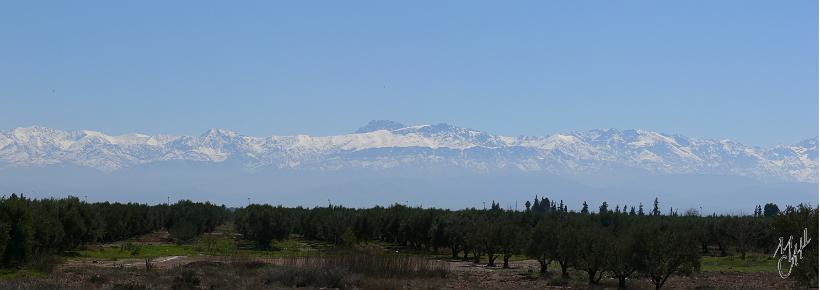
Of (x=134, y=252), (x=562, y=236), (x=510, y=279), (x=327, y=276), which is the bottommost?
(x=327, y=276)

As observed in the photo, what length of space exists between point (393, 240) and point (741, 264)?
64614mm

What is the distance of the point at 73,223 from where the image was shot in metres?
103

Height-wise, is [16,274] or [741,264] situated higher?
[741,264]

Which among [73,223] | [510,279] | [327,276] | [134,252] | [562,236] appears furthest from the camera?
[134,252]

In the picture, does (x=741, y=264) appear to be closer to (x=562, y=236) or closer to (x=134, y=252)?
(x=562, y=236)

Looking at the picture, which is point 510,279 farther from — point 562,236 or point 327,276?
point 327,276

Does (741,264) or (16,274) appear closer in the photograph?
(16,274)

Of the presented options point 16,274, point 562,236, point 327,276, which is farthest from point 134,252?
point 562,236

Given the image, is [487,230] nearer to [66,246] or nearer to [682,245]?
[682,245]

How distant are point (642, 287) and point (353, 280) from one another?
880 inches

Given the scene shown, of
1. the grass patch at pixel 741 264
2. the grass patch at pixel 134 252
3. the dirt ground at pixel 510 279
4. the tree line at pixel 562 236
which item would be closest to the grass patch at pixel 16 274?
the dirt ground at pixel 510 279

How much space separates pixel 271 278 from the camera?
6800cm

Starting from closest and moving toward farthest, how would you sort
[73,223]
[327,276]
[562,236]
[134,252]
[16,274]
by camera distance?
1. [327,276]
2. [16,274]
3. [562,236]
4. [73,223]
5. [134,252]

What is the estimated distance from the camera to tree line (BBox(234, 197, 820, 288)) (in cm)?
6575
